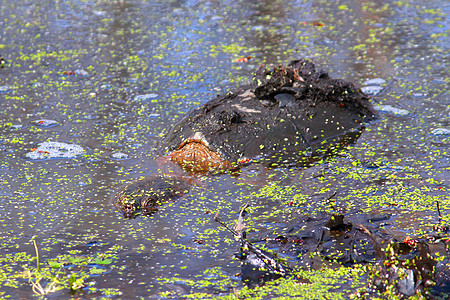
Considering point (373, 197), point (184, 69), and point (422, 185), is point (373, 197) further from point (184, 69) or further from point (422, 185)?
point (184, 69)

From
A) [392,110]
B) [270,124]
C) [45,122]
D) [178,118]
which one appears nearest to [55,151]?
[45,122]

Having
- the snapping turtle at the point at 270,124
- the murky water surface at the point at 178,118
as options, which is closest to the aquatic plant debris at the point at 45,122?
the murky water surface at the point at 178,118

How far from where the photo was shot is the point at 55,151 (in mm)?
5281

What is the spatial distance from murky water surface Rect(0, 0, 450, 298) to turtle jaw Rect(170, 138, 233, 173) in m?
0.19

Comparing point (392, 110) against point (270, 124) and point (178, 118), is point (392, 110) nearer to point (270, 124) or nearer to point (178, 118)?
point (270, 124)

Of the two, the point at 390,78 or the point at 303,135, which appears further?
the point at 390,78

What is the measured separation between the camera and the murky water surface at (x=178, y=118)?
3.71 meters

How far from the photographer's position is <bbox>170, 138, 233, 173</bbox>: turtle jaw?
4859mm

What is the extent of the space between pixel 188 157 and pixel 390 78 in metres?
3.08

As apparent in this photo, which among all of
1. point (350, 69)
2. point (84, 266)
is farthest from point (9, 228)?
point (350, 69)

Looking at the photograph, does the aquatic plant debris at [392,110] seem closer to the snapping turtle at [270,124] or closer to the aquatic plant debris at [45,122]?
the snapping turtle at [270,124]

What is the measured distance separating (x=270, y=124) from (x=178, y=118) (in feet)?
4.24

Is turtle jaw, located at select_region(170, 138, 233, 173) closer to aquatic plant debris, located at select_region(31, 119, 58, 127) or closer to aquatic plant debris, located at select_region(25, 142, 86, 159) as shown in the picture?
aquatic plant debris, located at select_region(25, 142, 86, 159)

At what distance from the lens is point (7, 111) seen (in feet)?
20.3
